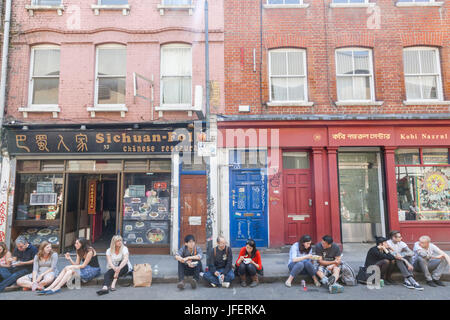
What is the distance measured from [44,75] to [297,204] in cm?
953

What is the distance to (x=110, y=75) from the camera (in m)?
9.35

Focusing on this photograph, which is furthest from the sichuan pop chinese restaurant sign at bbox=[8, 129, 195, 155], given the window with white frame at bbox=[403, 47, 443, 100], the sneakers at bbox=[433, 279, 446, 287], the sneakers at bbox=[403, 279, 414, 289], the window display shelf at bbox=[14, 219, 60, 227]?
the window with white frame at bbox=[403, 47, 443, 100]

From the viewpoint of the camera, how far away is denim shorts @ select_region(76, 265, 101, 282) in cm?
609

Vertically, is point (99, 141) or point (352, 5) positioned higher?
point (352, 5)

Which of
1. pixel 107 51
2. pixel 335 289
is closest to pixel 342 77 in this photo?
pixel 335 289

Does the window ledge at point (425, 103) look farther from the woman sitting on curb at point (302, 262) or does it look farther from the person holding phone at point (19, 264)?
the person holding phone at point (19, 264)

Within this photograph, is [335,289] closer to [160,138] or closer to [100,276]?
[100,276]

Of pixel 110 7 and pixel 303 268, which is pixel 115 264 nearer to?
pixel 303 268

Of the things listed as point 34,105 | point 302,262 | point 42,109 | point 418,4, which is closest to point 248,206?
point 302,262

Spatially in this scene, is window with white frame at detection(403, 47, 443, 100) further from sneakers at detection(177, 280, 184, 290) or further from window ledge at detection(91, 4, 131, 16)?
window ledge at detection(91, 4, 131, 16)

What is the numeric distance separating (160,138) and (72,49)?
14.2 ft

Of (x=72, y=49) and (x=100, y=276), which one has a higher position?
(x=72, y=49)

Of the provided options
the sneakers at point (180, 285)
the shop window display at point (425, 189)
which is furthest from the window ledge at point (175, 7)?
the shop window display at point (425, 189)
